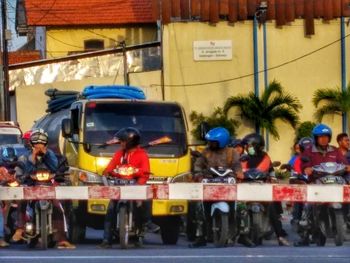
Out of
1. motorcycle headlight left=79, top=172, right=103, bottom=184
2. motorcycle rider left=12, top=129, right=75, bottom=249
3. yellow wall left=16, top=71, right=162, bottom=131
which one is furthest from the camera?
yellow wall left=16, top=71, right=162, bottom=131

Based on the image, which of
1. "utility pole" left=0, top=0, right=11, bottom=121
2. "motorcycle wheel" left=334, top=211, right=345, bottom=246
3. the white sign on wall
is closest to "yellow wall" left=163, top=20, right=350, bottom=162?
the white sign on wall

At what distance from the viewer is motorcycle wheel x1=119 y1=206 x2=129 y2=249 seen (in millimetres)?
15484

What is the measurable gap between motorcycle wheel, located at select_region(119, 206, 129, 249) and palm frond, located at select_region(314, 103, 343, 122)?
29170 millimetres

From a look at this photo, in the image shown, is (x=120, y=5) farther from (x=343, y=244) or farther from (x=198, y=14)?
(x=343, y=244)

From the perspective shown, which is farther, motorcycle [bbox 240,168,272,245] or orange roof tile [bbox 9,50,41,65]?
orange roof tile [bbox 9,50,41,65]

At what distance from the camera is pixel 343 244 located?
16.0 meters

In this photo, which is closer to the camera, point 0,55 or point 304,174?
point 304,174

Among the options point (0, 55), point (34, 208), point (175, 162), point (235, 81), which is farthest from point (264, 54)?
point (34, 208)

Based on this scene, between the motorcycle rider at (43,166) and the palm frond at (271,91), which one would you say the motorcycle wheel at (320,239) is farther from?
the palm frond at (271,91)

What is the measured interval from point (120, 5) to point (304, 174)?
42890 millimetres

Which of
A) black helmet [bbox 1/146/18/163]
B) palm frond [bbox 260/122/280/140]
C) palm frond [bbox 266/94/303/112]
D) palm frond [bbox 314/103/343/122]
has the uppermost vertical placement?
palm frond [bbox 266/94/303/112]

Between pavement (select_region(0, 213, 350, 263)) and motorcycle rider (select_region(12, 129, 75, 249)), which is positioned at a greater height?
motorcycle rider (select_region(12, 129, 75, 249))

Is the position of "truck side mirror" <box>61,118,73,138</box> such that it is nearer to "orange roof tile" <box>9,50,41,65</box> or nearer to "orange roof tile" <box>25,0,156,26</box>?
"orange roof tile" <box>25,0,156,26</box>

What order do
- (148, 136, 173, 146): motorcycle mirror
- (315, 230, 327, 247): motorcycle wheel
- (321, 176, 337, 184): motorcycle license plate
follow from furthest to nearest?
(148, 136, 173, 146): motorcycle mirror
(315, 230, 327, 247): motorcycle wheel
(321, 176, 337, 184): motorcycle license plate
